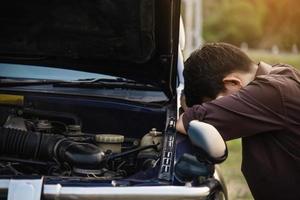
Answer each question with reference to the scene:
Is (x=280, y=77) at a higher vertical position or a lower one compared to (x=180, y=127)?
higher

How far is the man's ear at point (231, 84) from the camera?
3143 mm

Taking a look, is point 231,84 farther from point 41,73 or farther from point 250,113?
point 41,73

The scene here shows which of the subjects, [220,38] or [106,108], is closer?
[106,108]

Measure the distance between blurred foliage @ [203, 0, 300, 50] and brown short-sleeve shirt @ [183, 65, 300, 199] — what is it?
111ft

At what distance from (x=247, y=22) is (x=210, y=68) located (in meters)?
36.2

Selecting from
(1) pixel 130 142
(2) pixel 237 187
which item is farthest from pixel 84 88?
(2) pixel 237 187

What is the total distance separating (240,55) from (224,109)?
39cm

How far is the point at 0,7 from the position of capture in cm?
375

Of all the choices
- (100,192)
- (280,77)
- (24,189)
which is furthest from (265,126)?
(24,189)

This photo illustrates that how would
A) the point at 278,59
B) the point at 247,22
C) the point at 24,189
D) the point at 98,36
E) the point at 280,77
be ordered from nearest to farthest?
the point at 24,189 < the point at 280,77 < the point at 98,36 < the point at 278,59 < the point at 247,22

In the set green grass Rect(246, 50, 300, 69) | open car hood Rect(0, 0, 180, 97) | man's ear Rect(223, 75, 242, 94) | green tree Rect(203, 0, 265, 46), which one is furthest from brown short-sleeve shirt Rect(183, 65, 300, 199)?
green tree Rect(203, 0, 265, 46)

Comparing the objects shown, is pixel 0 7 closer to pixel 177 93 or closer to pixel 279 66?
pixel 177 93

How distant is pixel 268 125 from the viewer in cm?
296

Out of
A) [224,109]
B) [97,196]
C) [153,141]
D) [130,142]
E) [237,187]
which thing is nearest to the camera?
[97,196]
